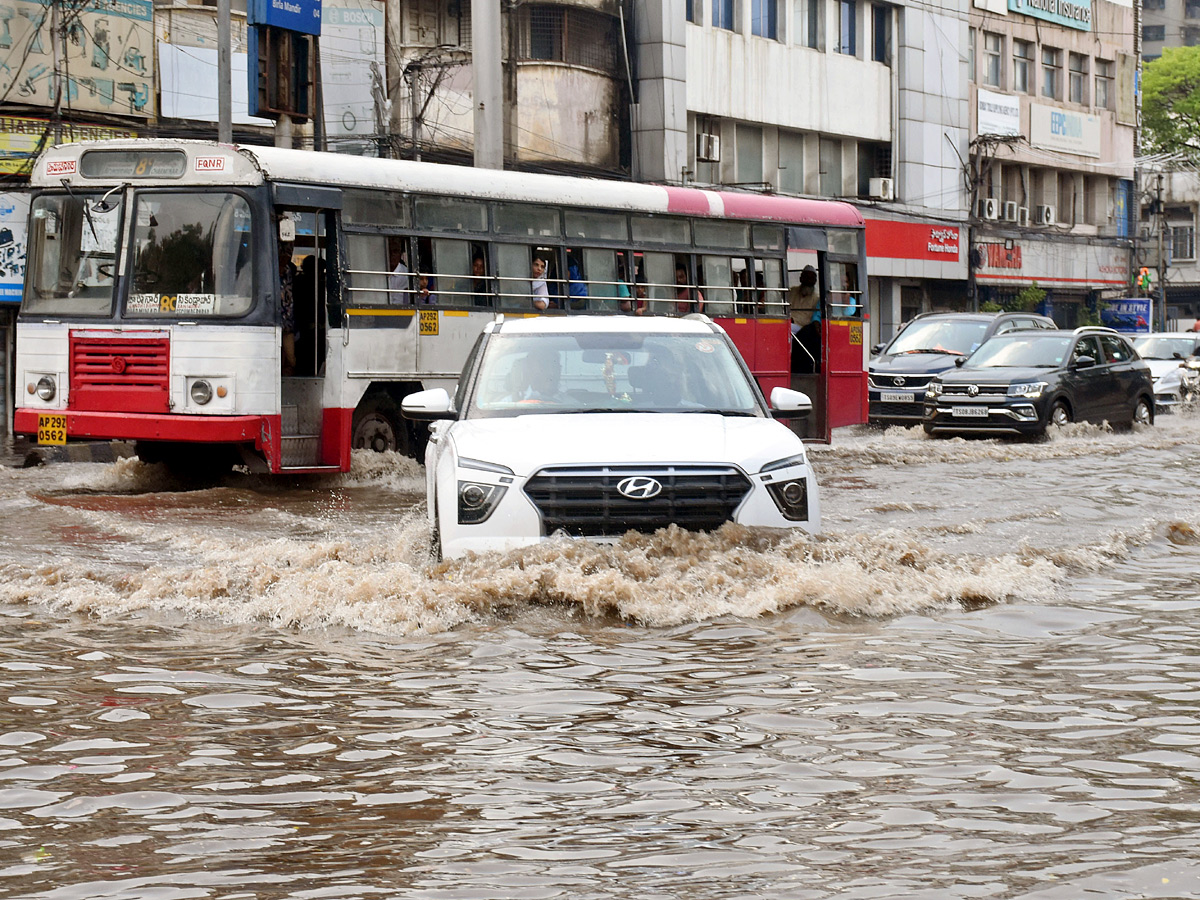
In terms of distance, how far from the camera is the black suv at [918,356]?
83.3 ft

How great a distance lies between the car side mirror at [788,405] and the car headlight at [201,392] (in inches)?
252

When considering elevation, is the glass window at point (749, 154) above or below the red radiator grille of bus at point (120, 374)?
above

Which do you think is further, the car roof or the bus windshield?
the bus windshield

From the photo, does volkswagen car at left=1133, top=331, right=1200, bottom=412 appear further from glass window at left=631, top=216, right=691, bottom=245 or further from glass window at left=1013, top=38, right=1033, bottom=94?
glass window at left=1013, top=38, right=1033, bottom=94

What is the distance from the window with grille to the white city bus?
53.4ft

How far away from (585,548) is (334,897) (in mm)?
4534

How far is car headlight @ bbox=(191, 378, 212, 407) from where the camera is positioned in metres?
14.9

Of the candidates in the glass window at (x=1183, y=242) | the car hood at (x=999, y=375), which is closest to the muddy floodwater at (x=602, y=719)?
the car hood at (x=999, y=375)

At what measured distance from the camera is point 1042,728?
588cm

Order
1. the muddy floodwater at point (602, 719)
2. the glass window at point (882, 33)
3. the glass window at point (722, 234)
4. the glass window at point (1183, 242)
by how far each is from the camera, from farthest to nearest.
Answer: the glass window at point (1183, 242)
the glass window at point (882, 33)
the glass window at point (722, 234)
the muddy floodwater at point (602, 719)

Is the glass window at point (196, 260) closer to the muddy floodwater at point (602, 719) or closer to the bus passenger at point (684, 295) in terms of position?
the muddy floodwater at point (602, 719)

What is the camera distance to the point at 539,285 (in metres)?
17.7

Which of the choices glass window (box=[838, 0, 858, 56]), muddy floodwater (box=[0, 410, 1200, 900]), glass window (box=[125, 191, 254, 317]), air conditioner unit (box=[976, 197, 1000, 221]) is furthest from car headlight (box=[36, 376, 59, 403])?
air conditioner unit (box=[976, 197, 1000, 221])

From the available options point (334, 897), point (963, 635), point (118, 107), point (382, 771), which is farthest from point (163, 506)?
point (118, 107)
